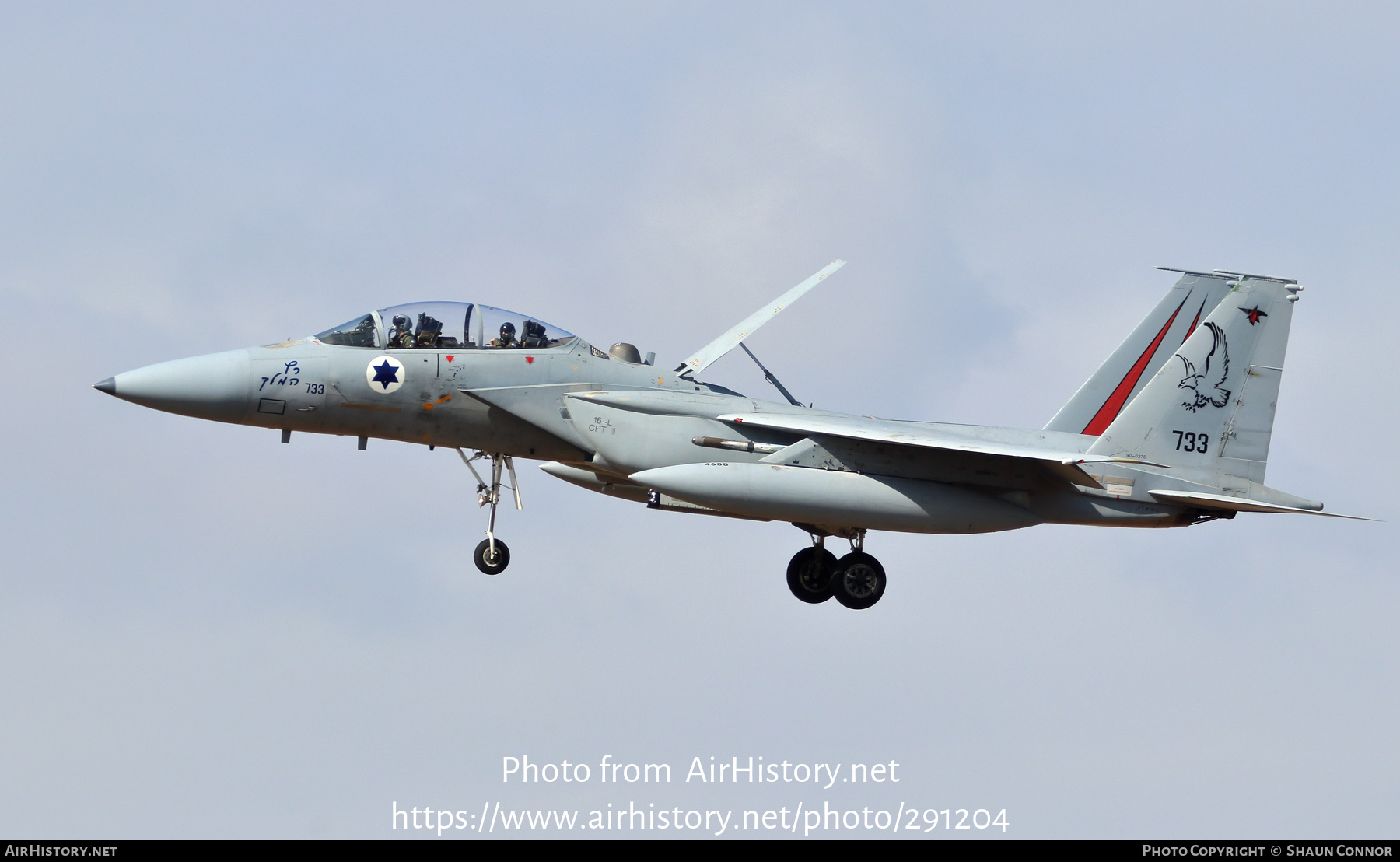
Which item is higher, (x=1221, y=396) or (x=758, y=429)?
(x=1221, y=396)

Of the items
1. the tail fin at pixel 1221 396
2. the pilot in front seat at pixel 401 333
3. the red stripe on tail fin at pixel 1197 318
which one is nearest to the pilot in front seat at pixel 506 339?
the pilot in front seat at pixel 401 333

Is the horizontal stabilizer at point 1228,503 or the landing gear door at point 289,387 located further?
the horizontal stabilizer at point 1228,503

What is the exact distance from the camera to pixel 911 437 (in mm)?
20281

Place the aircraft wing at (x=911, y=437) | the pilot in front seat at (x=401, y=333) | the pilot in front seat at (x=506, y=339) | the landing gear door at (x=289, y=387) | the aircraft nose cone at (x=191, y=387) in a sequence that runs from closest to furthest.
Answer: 1. the aircraft nose cone at (x=191, y=387)
2. the landing gear door at (x=289, y=387)
3. the aircraft wing at (x=911, y=437)
4. the pilot in front seat at (x=401, y=333)
5. the pilot in front seat at (x=506, y=339)

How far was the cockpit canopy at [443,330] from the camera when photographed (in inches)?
798

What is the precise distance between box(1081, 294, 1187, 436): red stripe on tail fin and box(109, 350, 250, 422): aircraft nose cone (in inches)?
443

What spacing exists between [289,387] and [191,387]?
3.64 ft

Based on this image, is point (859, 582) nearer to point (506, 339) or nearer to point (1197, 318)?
point (506, 339)

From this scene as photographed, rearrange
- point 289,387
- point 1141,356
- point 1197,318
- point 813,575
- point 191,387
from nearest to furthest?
point 191,387
point 289,387
point 813,575
point 1141,356
point 1197,318

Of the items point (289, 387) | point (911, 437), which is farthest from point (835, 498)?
point (289, 387)

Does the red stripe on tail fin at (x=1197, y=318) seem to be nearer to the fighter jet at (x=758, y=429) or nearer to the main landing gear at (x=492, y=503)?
the fighter jet at (x=758, y=429)

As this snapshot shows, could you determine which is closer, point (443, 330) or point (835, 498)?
point (835, 498)

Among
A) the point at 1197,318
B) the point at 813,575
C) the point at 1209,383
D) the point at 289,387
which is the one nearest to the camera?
the point at 289,387

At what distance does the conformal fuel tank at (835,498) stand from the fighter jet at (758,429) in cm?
2
